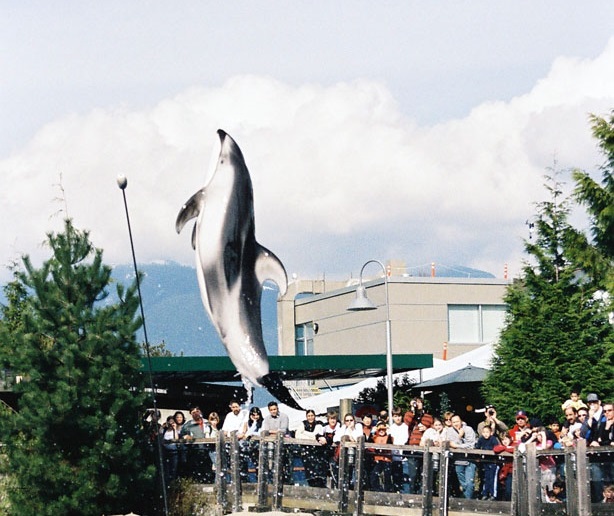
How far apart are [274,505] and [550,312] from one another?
12127mm

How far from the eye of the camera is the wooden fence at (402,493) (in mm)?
17734

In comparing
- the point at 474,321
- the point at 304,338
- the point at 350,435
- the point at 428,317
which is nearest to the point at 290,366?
the point at 350,435

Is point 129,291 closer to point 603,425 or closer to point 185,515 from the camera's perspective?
point 185,515

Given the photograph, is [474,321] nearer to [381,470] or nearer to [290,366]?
[290,366]

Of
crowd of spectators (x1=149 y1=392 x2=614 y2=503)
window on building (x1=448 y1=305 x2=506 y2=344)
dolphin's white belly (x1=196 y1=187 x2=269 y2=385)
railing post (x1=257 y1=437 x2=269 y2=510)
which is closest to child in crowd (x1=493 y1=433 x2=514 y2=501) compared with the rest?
crowd of spectators (x1=149 y1=392 x2=614 y2=503)

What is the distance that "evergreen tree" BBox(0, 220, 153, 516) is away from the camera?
21125 mm

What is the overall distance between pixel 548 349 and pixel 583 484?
13108mm

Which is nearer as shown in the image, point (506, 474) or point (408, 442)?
point (506, 474)

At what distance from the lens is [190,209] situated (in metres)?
23.5

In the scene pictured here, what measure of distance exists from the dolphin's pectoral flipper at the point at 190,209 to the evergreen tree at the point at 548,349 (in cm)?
1073

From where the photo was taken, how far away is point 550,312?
31.0 m

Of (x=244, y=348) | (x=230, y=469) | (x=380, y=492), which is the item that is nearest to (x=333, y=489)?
(x=380, y=492)

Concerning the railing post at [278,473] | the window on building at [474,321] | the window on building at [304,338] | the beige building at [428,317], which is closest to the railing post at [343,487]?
the railing post at [278,473]

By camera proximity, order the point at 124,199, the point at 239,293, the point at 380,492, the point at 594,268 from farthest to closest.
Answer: the point at 594,268 < the point at 239,293 < the point at 124,199 < the point at 380,492
